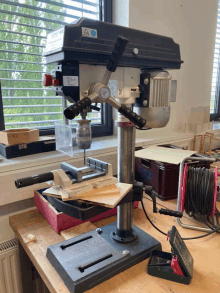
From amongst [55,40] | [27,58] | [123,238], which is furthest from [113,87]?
[27,58]

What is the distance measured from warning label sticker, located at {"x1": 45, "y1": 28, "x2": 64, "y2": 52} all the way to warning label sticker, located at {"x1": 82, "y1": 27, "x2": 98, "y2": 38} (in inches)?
2.3

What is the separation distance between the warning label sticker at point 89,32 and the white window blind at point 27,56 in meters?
0.80

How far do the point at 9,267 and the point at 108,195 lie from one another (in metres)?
0.81

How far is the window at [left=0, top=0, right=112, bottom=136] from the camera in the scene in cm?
125

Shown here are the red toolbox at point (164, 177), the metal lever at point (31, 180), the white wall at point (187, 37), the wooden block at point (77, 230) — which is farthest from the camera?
the white wall at point (187, 37)

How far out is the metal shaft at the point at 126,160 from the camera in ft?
2.39

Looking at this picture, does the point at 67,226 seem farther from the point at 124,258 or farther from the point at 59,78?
the point at 59,78

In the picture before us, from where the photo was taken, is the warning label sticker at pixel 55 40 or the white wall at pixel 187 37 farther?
the white wall at pixel 187 37

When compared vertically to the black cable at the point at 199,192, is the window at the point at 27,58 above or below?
above

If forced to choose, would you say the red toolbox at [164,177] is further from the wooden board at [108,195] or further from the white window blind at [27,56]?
the white window blind at [27,56]

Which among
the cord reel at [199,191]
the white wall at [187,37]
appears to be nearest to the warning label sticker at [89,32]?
the cord reel at [199,191]

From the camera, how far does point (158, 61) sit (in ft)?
2.52

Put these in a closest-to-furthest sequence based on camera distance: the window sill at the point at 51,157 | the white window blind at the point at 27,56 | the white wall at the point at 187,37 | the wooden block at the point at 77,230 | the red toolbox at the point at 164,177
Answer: the wooden block at the point at 77,230
the window sill at the point at 51,157
the red toolbox at the point at 164,177
the white window blind at the point at 27,56
the white wall at the point at 187,37

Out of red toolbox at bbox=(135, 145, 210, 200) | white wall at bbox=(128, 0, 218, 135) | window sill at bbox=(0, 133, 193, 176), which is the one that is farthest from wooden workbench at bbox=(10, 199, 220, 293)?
white wall at bbox=(128, 0, 218, 135)
